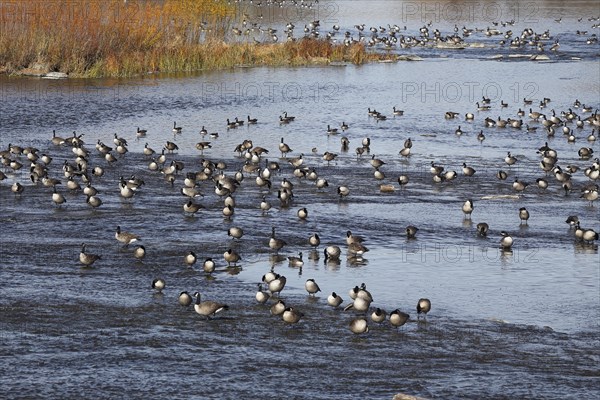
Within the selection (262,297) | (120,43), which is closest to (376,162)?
(262,297)

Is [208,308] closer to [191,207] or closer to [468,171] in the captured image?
[191,207]

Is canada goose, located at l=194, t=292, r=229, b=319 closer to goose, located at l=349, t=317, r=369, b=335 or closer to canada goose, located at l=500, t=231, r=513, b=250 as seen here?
goose, located at l=349, t=317, r=369, b=335

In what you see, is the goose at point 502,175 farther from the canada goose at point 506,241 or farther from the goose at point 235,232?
the goose at point 235,232

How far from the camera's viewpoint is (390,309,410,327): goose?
15508 millimetres

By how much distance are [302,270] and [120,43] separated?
97.0 ft

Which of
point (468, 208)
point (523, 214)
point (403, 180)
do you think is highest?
point (403, 180)

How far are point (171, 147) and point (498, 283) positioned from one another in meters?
13.5

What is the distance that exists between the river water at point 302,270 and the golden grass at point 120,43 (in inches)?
248

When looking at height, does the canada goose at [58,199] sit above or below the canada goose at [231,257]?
above

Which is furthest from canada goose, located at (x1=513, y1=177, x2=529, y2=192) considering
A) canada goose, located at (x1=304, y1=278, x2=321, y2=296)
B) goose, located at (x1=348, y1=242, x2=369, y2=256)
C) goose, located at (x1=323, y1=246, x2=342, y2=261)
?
canada goose, located at (x1=304, y1=278, x2=321, y2=296)

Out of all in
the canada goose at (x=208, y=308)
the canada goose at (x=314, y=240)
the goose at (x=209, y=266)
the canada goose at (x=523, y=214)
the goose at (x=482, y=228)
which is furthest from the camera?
the canada goose at (x=523, y=214)

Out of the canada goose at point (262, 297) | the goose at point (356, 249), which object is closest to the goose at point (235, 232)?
the goose at point (356, 249)

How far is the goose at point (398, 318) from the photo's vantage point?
15.5 meters

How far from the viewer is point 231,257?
18703 millimetres
